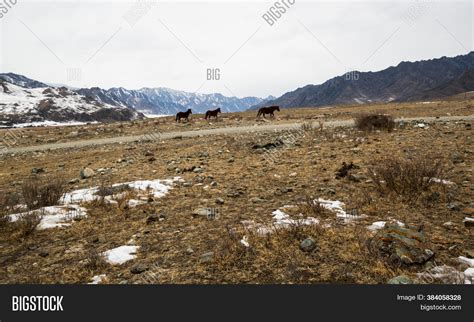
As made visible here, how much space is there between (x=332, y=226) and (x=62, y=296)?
13.8ft

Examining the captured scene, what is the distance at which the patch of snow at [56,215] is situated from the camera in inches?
235

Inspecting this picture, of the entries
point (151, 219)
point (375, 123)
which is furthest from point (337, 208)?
point (375, 123)

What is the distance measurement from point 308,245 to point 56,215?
5184 millimetres

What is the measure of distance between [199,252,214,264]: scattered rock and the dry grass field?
33mm

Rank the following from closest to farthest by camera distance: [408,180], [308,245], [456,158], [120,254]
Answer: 1. [308,245]
2. [120,254]
3. [408,180]
4. [456,158]

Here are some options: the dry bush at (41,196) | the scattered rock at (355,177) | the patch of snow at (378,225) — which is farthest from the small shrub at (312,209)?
the dry bush at (41,196)

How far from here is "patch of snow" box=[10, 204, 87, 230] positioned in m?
5.96

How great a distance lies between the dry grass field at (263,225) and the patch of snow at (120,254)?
0.07 m

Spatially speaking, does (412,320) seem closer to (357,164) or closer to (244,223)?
(244,223)

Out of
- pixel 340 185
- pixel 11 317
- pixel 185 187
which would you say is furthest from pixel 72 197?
pixel 340 185

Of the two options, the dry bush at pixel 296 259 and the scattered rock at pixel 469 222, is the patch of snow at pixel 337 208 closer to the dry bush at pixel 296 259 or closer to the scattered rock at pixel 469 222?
the dry bush at pixel 296 259

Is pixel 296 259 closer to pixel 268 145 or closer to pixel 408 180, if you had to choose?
pixel 408 180

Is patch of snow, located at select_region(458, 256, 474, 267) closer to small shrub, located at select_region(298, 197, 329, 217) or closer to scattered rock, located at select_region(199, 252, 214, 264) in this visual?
small shrub, located at select_region(298, 197, 329, 217)

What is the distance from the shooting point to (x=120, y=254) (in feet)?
15.9
